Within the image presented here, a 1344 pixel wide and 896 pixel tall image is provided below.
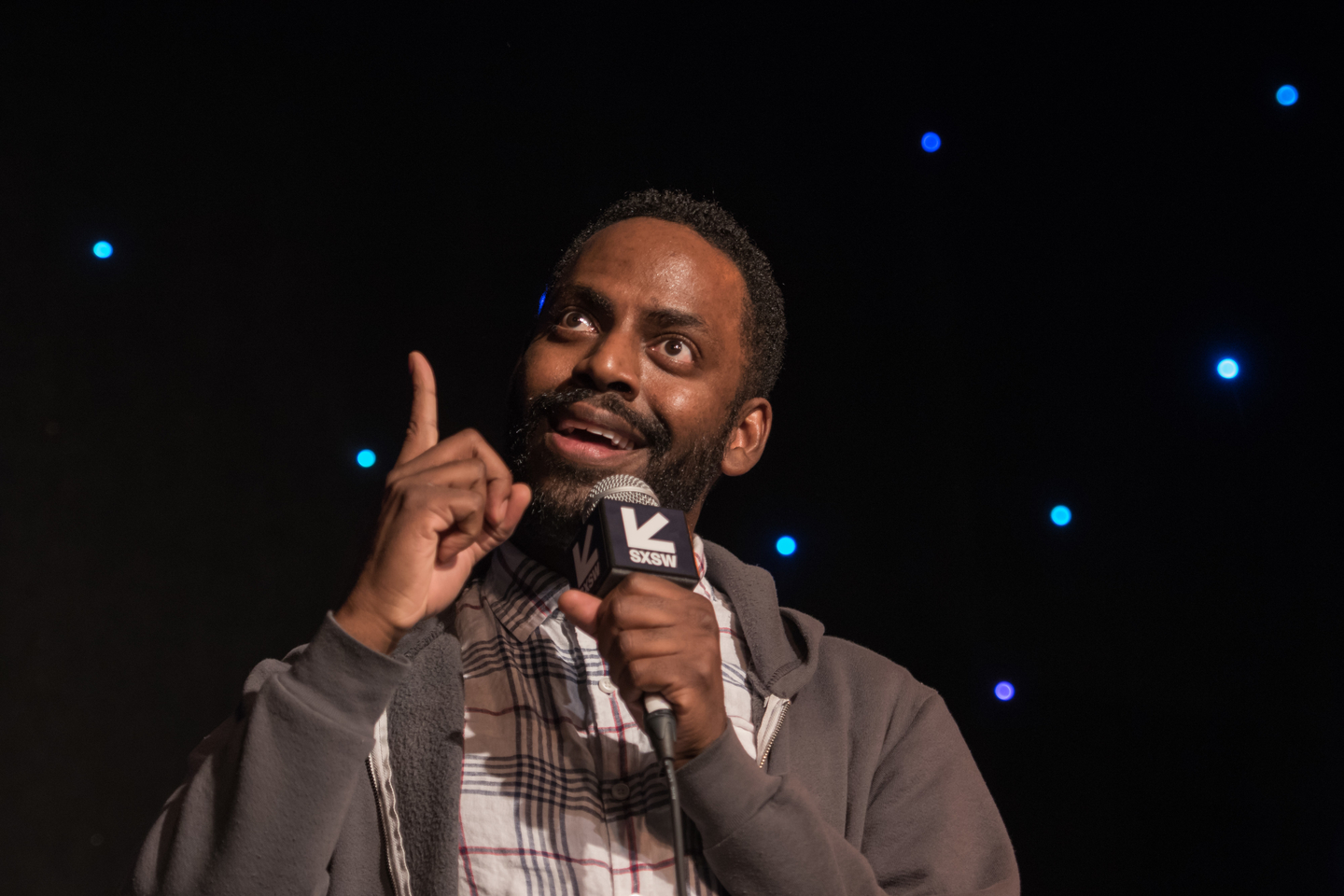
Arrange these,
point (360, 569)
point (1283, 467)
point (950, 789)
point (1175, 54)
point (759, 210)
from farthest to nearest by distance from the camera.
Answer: point (759, 210)
point (1175, 54)
point (1283, 467)
point (950, 789)
point (360, 569)

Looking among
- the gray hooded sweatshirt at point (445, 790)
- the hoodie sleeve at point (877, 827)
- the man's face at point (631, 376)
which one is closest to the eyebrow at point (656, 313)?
the man's face at point (631, 376)

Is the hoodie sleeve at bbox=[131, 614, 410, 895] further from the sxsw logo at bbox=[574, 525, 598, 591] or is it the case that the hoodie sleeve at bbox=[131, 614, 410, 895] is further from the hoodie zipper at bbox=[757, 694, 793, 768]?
the hoodie zipper at bbox=[757, 694, 793, 768]

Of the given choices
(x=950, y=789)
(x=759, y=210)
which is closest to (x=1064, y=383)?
(x=759, y=210)

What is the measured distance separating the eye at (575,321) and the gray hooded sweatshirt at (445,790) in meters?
0.46

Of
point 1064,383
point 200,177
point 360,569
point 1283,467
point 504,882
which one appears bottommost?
point 504,882

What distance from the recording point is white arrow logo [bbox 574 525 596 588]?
1071 millimetres

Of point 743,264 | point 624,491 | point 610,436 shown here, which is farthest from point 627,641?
point 743,264

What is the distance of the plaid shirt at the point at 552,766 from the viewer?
1168 mm

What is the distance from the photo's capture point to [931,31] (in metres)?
2.03

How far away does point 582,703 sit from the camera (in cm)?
132

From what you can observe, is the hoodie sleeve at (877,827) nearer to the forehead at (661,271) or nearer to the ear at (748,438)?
the ear at (748,438)

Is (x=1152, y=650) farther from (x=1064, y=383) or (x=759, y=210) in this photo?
(x=759, y=210)

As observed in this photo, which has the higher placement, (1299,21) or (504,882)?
(1299,21)

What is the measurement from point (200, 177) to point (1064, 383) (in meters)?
1.61
